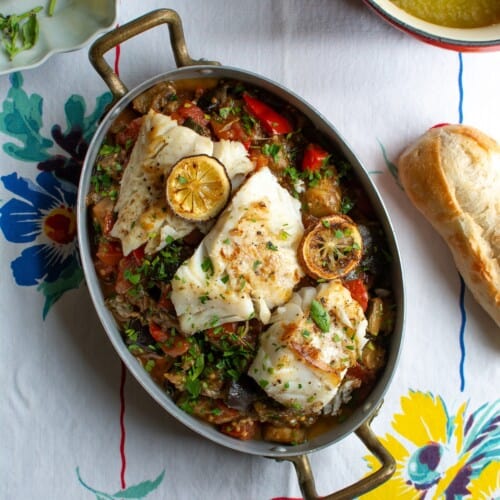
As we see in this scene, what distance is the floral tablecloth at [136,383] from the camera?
3.04 m

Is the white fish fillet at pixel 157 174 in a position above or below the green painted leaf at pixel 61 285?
above

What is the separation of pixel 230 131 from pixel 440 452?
178 centimetres

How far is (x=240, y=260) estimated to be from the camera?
260 centimetres

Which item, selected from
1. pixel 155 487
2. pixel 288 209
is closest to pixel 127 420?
pixel 155 487

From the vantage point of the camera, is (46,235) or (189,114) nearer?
(189,114)

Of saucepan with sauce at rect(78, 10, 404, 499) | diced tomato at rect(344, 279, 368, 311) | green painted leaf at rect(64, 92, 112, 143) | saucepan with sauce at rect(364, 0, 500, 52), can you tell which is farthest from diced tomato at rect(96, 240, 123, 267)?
saucepan with sauce at rect(364, 0, 500, 52)

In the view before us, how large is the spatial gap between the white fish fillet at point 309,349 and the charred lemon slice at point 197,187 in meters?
0.50

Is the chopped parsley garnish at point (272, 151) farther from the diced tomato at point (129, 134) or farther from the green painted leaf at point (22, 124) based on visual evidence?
the green painted leaf at point (22, 124)

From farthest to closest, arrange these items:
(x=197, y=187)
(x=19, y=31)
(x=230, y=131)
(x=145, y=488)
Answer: (x=145, y=488)
(x=19, y=31)
(x=230, y=131)
(x=197, y=187)

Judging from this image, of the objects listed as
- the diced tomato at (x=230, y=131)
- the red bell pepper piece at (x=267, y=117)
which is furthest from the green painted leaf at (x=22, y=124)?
the red bell pepper piece at (x=267, y=117)

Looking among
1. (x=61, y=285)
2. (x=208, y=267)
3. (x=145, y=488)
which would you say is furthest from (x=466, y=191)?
(x=145, y=488)

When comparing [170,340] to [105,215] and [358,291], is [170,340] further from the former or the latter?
[358,291]

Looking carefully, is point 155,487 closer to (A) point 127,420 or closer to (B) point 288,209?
(A) point 127,420

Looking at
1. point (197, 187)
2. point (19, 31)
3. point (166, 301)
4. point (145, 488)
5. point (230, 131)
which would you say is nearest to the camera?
point (197, 187)
